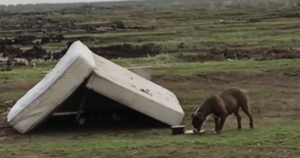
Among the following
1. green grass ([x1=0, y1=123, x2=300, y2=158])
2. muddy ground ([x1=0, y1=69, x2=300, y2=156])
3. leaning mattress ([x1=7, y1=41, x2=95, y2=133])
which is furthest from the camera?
muddy ground ([x1=0, y1=69, x2=300, y2=156])

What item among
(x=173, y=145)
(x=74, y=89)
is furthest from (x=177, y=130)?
(x=74, y=89)

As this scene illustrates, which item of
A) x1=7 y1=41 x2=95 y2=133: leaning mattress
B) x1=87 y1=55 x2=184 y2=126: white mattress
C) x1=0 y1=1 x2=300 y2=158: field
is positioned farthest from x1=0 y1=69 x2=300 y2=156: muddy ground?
x1=87 y1=55 x2=184 y2=126: white mattress

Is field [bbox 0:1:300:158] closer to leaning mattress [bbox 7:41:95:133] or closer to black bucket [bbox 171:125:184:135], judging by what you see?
black bucket [bbox 171:125:184:135]

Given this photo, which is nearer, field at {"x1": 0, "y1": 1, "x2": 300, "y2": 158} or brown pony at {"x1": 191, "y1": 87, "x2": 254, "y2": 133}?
field at {"x1": 0, "y1": 1, "x2": 300, "y2": 158}

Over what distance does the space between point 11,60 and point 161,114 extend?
17.8 metres

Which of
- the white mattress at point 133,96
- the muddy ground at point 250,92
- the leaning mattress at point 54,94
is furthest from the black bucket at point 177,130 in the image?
the leaning mattress at point 54,94

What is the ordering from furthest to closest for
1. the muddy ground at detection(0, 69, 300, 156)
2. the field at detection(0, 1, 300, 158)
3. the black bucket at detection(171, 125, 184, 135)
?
the muddy ground at detection(0, 69, 300, 156) < the black bucket at detection(171, 125, 184, 135) < the field at detection(0, 1, 300, 158)

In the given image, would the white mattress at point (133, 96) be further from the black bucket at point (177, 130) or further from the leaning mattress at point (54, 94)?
the black bucket at point (177, 130)

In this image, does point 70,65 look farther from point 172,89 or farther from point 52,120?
point 172,89

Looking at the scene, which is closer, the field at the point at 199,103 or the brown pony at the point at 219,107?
the field at the point at 199,103

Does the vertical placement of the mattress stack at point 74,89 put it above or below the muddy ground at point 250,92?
above

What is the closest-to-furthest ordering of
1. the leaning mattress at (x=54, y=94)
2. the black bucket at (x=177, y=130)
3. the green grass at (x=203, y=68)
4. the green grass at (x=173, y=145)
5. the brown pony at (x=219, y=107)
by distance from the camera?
the green grass at (x=173, y=145)
the brown pony at (x=219, y=107)
the black bucket at (x=177, y=130)
the leaning mattress at (x=54, y=94)
the green grass at (x=203, y=68)

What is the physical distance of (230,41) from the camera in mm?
36500

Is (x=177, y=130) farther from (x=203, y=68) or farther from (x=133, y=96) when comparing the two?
(x=203, y=68)
